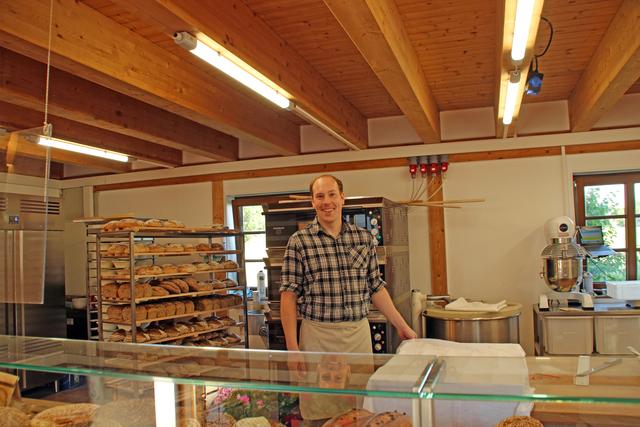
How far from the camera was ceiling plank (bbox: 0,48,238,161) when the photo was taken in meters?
3.58

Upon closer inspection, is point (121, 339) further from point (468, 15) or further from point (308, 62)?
point (468, 15)

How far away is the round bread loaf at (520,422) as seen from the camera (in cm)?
129

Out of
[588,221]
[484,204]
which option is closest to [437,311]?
[484,204]

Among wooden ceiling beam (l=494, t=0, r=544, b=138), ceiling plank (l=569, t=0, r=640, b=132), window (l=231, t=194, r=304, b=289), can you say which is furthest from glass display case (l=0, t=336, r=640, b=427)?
window (l=231, t=194, r=304, b=289)

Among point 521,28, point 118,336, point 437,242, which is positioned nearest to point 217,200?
point 118,336

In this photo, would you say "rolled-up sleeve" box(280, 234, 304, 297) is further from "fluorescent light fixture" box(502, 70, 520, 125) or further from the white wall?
the white wall

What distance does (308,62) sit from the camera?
4141 millimetres

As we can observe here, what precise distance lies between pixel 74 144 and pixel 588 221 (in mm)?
5089

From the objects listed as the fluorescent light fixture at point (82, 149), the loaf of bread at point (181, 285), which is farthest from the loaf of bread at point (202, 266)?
the fluorescent light fixture at point (82, 149)

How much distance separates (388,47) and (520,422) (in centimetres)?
208

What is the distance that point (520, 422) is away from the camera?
1.29 m

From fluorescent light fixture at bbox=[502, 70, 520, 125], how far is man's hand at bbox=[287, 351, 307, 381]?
2.41m

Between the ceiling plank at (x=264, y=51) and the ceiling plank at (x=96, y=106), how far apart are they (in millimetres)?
1572

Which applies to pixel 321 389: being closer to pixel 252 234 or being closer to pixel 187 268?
pixel 187 268
